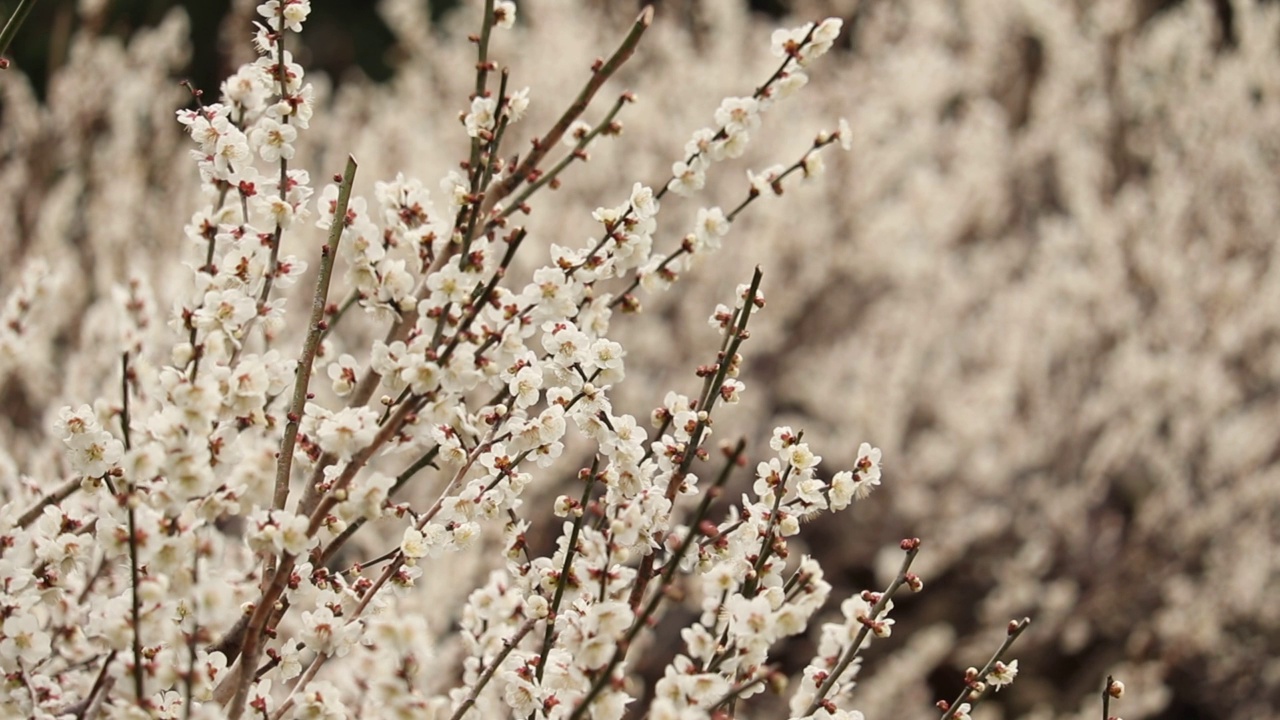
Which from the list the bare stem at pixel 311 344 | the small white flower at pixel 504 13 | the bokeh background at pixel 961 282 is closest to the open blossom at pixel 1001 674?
the bare stem at pixel 311 344

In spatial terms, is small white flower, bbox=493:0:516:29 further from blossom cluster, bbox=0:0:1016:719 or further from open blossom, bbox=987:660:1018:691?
open blossom, bbox=987:660:1018:691

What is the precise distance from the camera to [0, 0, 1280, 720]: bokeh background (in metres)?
5.79

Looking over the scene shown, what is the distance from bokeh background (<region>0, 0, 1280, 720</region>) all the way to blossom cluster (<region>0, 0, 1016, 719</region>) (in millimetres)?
3899

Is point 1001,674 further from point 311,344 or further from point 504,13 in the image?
point 504,13

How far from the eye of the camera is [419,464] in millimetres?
1568

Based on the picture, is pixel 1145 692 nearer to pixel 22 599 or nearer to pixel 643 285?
pixel 643 285

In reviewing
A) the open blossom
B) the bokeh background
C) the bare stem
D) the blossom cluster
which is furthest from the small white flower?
the bokeh background

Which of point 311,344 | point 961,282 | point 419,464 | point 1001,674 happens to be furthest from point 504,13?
point 961,282

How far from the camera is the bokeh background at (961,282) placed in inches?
228

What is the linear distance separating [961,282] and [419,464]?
19.7 ft

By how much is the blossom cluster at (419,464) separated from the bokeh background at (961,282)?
3899 millimetres

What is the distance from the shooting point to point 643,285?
168 centimetres

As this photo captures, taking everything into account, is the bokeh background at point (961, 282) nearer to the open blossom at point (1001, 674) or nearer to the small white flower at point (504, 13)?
the open blossom at point (1001, 674)

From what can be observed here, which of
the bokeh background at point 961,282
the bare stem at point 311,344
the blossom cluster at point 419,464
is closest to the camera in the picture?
the blossom cluster at point 419,464
